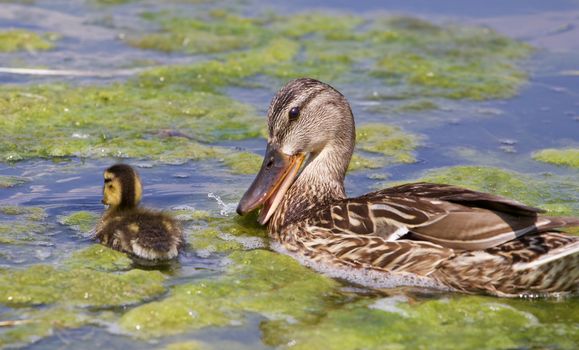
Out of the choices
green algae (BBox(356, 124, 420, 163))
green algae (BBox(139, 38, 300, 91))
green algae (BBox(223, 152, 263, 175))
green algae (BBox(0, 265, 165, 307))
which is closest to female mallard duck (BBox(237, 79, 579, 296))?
green algae (BBox(0, 265, 165, 307))

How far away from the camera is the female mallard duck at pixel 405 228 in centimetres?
621

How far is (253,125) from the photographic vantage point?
32.3 feet

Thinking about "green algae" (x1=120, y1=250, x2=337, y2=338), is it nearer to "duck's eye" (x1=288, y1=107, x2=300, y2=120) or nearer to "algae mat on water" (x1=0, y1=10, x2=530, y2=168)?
"duck's eye" (x1=288, y1=107, x2=300, y2=120)

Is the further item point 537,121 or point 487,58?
point 487,58

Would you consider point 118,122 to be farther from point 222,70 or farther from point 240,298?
point 240,298

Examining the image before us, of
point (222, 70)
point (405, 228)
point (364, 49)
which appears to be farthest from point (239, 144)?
point (364, 49)

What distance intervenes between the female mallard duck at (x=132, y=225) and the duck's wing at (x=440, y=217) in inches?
37.0

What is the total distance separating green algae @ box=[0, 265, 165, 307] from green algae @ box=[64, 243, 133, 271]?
0.46 feet

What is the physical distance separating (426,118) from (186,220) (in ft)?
11.2

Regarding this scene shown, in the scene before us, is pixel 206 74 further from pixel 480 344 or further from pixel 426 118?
pixel 480 344

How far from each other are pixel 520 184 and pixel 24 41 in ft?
20.0

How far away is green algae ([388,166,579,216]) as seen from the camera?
26.2 feet

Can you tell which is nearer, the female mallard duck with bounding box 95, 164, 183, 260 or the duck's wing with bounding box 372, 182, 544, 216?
the duck's wing with bounding box 372, 182, 544, 216

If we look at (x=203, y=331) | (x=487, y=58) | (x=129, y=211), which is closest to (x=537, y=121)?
(x=487, y=58)
